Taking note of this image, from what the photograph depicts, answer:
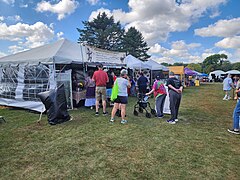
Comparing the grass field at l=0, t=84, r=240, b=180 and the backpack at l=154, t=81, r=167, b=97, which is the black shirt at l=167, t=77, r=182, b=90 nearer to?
the backpack at l=154, t=81, r=167, b=97

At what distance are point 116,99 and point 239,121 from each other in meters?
3.11

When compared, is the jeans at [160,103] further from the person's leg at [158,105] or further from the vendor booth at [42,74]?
the vendor booth at [42,74]

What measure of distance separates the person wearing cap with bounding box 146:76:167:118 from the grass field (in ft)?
2.43

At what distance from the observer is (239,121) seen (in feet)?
Result: 13.8

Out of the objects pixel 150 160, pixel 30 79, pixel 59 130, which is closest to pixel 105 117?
pixel 59 130

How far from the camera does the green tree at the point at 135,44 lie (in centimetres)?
3231

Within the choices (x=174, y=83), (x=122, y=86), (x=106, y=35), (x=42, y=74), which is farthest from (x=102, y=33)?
(x=174, y=83)

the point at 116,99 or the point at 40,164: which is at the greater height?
the point at 116,99

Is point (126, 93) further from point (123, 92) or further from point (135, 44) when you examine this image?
point (135, 44)

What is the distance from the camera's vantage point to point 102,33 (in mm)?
28938

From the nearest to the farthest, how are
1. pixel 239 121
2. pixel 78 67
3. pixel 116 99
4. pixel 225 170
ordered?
pixel 225 170, pixel 239 121, pixel 116 99, pixel 78 67

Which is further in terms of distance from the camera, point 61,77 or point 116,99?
point 61,77

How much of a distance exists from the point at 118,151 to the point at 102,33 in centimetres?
2806

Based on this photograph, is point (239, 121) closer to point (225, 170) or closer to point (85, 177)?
point (225, 170)
